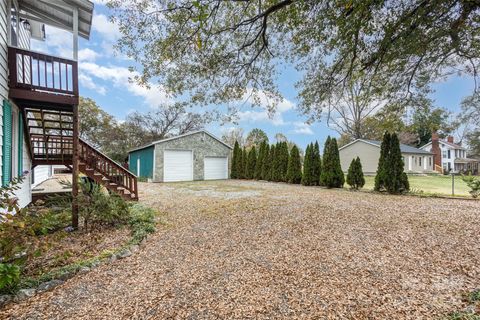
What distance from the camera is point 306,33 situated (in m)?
5.21

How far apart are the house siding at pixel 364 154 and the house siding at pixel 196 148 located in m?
12.8

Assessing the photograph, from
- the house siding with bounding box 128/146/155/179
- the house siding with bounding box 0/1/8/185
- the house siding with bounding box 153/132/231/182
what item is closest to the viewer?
the house siding with bounding box 0/1/8/185

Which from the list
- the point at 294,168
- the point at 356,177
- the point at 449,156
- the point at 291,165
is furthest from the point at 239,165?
the point at 449,156

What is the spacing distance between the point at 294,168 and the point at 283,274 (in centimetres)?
1075

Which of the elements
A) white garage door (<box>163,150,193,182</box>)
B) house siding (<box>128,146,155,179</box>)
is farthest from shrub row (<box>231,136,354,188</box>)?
house siding (<box>128,146,155,179</box>)

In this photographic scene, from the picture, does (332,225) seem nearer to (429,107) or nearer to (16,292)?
(429,107)

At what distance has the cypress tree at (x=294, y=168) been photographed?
1295 centimetres

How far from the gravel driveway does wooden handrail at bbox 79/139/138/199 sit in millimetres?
3318

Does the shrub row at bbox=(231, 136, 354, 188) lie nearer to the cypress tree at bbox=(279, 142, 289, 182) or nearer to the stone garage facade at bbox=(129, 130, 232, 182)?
the cypress tree at bbox=(279, 142, 289, 182)

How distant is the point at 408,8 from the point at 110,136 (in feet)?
78.5

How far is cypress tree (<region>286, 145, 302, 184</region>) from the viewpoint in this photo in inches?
510

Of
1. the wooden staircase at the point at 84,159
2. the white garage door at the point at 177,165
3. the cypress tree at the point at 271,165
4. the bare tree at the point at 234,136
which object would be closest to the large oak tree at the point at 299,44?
the wooden staircase at the point at 84,159

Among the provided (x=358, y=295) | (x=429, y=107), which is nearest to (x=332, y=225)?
(x=358, y=295)

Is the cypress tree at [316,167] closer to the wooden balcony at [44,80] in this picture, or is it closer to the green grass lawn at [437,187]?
the green grass lawn at [437,187]
